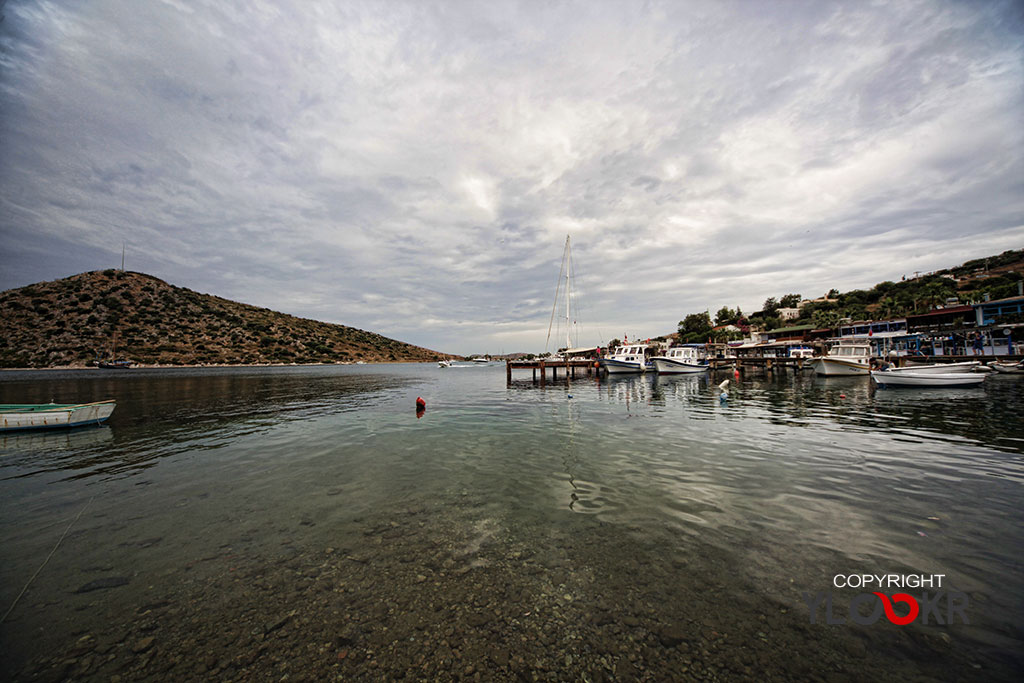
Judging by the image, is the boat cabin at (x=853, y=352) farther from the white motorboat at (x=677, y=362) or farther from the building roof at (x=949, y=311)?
the building roof at (x=949, y=311)

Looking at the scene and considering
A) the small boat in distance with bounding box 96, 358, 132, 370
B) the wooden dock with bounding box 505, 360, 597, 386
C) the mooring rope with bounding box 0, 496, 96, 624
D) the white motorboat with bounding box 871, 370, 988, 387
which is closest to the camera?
the mooring rope with bounding box 0, 496, 96, 624

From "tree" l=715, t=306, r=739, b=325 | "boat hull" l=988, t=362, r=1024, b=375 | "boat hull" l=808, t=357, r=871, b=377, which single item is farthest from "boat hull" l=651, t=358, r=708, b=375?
"tree" l=715, t=306, r=739, b=325

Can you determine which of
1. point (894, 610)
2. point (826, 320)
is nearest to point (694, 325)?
point (826, 320)

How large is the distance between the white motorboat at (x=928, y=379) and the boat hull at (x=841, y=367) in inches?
580

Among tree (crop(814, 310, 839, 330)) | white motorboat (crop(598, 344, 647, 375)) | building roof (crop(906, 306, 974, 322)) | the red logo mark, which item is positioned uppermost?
tree (crop(814, 310, 839, 330))

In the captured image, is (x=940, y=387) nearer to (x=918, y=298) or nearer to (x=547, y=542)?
(x=547, y=542)

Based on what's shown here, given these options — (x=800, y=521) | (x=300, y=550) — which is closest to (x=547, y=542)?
(x=300, y=550)

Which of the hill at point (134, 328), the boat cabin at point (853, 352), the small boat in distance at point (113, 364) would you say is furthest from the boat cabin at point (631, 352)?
the small boat in distance at point (113, 364)

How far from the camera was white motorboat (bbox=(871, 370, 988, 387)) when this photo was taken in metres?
28.0

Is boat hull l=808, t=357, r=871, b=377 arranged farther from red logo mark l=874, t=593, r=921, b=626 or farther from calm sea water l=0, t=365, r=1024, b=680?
red logo mark l=874, t=593, r=921, b=626

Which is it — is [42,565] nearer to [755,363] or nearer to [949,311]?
[755,363]

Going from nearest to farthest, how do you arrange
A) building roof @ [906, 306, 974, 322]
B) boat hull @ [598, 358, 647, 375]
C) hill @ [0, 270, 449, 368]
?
building roof @ [906, 306, 974, 322] → boat hull @ [598, 358, 647, 375] → hill @ [0, 270, 449, 368]

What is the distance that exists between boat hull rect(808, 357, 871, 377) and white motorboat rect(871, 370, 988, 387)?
14.7m

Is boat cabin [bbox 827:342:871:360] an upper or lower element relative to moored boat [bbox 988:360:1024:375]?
upper
